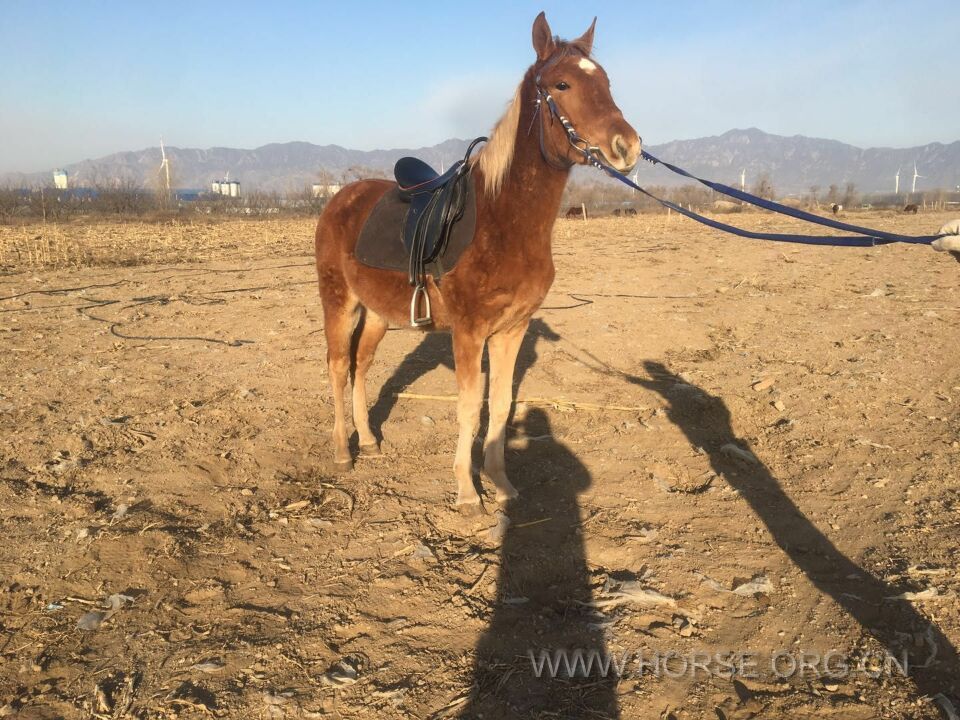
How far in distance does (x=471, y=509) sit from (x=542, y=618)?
1.15m

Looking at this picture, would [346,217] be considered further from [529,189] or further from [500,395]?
[500,395]

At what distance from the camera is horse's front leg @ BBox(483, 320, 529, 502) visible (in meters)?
4.40

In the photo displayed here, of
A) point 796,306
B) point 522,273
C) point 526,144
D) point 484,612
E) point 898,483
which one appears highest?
point 526,144

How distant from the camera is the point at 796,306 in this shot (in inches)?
380

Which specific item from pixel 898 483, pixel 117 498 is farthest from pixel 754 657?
pixel 117 498

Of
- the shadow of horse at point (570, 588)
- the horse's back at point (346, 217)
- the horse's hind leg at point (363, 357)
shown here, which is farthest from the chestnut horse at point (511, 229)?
the horse's hind leg at point (363, 357)

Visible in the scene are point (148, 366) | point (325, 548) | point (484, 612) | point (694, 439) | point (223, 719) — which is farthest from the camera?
point (148, 366)

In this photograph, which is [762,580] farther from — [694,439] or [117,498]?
[117,498]

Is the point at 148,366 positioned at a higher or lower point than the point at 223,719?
higher

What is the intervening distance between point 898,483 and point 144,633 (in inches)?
194

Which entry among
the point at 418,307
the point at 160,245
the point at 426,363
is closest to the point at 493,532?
the point at 418,307

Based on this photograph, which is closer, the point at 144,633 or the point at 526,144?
the point at 144,633

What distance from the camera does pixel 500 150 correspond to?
3961 millimetres

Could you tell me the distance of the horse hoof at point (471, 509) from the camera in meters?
4.19
